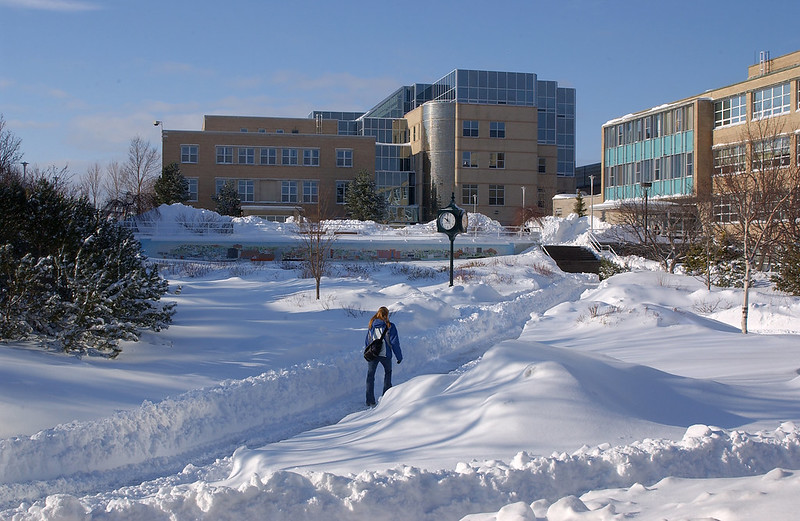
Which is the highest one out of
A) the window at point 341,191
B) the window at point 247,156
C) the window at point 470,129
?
the window at point 470,129

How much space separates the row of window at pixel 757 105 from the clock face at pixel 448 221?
970 inches

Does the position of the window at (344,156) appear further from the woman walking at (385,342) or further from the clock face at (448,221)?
the woman walking at (385,342)

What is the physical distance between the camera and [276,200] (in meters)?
59.4

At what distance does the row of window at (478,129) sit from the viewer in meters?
64.6

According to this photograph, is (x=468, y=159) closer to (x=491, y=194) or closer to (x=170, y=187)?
(x=491, y=194)

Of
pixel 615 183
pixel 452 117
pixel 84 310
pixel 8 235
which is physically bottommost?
pixel 84 310

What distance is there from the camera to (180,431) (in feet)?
28.4

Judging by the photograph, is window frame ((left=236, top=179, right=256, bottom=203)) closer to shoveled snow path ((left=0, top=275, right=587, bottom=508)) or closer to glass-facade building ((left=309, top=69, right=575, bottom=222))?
glass-facade building ((left=309, top=69, right=575, bottom=222))

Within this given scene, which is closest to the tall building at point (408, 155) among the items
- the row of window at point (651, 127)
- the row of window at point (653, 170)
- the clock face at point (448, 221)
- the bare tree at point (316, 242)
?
the row of window at point (653, 170)

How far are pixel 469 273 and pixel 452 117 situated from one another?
37851 millimetres

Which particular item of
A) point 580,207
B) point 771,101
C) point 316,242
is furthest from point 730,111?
point 316,242

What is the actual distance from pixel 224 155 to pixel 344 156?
392 inches

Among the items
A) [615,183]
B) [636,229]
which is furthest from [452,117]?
[636,229]

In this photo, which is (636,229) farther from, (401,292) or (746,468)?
(746,468)
